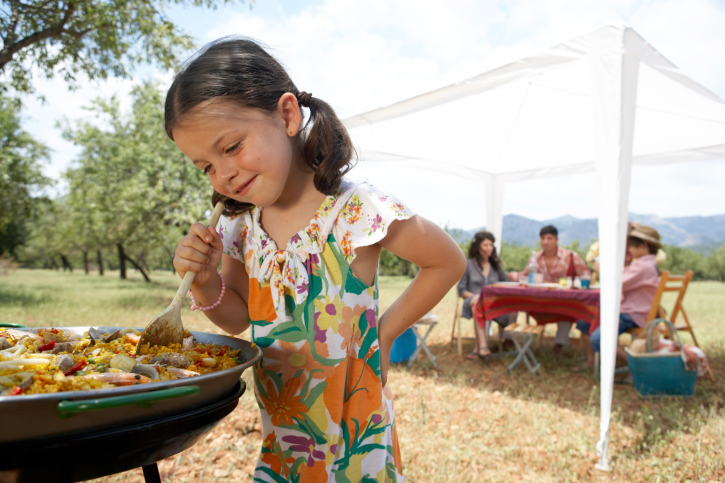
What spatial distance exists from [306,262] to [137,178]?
1254cm

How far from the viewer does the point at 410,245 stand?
1168 mm

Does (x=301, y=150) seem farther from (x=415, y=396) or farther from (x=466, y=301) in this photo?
(x=466, y=301)

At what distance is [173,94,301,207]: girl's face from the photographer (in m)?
1.04

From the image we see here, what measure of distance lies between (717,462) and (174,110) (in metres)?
3.82

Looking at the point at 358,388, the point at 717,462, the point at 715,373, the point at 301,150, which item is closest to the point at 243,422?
the point at 358,388

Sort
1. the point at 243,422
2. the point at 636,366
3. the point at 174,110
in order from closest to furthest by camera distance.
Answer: the point at 174,110 < the point at 243,422 < the point at 636,366

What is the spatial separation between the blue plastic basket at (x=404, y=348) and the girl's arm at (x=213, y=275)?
14.0 feet

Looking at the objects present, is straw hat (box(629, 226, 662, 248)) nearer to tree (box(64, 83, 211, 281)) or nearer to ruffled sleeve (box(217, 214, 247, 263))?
ruffled sleeve (box(217, 214, 247, 263))

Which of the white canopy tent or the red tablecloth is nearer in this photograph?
the white canopy tent

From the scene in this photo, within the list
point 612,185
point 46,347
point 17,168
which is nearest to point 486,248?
point 612,185

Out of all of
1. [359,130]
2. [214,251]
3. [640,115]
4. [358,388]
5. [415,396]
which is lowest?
[415,396]

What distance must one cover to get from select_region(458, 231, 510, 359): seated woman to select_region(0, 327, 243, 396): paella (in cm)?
555

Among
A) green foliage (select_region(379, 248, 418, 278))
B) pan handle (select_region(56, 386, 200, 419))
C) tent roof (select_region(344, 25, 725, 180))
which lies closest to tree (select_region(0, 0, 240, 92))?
tent roof (select_region(344, 25, 725, 180))

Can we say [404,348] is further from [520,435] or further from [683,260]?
[683,260]
